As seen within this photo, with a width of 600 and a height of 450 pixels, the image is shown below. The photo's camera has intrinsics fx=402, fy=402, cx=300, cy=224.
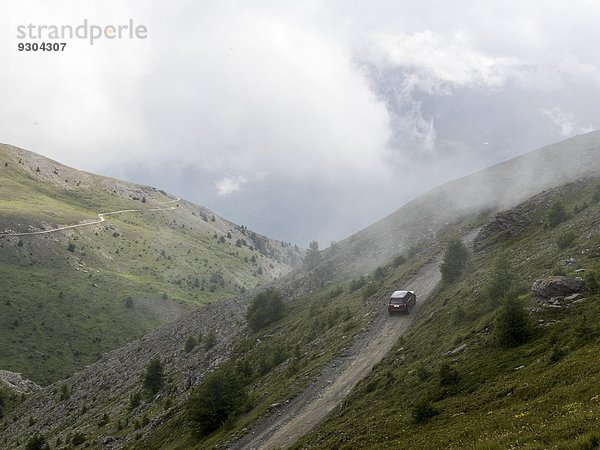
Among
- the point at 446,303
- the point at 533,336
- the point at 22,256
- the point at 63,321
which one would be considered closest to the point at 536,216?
the point at 446,303

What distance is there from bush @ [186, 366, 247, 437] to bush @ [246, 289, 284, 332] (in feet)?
93.3

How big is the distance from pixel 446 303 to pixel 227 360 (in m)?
32.0

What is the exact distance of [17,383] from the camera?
323 ft

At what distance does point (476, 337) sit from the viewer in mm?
27844

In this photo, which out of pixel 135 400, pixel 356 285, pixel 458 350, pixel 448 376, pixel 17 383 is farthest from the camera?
pixel 17 383

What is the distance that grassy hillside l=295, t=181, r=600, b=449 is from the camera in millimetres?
14781

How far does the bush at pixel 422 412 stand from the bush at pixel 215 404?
19.7 meters

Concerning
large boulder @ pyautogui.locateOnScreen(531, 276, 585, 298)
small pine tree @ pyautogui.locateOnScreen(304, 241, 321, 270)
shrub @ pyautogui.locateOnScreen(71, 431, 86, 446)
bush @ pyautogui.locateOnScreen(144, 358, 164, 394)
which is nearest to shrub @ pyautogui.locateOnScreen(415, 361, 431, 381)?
large boulder @ pyautogui.locateOnScreen(531, 276, 585, 298)

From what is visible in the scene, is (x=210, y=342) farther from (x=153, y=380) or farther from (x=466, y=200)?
(x=466, y=200)

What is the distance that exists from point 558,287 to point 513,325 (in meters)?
4.92

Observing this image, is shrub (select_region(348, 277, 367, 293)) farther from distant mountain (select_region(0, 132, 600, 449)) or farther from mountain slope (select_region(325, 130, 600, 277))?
mountain slope (select_region(325, 130, 600, 277))

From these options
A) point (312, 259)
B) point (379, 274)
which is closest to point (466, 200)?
point (312, 259)

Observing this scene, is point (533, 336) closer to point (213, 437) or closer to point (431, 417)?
point (431, 417)

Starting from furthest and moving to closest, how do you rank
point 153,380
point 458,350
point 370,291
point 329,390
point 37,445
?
point 370,291
point 153,380
point 37,445
point 329,390
point 458,350
